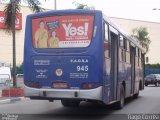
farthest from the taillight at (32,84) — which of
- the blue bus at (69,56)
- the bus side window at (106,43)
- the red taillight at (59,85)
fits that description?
the bus side window at (106,43)

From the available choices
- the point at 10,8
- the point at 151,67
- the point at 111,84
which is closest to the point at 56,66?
the point at 111,84

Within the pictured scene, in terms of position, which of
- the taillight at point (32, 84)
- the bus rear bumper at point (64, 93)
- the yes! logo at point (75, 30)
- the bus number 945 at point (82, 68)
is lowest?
the bus rear bumper at point (64, 93)

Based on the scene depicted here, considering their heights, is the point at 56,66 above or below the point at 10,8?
below

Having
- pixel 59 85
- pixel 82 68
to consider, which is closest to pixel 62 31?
pixel 82 68

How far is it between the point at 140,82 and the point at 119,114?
10384 mm

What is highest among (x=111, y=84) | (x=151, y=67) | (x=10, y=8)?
(x=10, y=8)

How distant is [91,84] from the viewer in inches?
553

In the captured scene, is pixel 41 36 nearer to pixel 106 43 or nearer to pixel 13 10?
pixel 106 43

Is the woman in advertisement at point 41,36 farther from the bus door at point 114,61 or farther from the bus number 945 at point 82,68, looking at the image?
the bus door at point 114,61

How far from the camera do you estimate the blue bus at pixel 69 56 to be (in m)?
14.1

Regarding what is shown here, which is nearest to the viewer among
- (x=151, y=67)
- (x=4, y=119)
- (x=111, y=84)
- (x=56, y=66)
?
(x=4, y=119)

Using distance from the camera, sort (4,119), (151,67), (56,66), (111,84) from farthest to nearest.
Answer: (151,67) < (111,84) < (56,66) < (4,119)

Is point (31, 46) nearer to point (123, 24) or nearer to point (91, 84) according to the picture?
point (91, 84)

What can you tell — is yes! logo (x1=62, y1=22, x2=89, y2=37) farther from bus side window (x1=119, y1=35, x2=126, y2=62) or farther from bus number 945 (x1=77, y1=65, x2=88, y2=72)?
bus side window (x1=119, y1=35, x2=126, y2=62)
